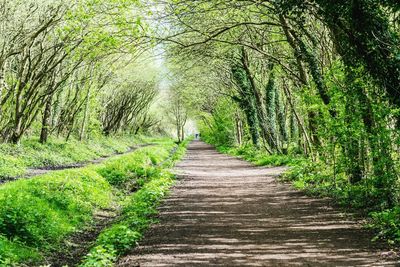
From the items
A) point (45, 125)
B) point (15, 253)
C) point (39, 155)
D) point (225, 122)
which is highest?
point (225, 122)

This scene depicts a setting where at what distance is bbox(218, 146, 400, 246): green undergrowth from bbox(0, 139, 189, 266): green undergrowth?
5.37m

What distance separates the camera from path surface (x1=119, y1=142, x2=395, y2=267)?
21.8 ft

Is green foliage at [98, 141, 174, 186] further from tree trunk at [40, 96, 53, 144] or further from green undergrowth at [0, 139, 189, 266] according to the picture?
tree trunk at [40, 96, 53, 144]

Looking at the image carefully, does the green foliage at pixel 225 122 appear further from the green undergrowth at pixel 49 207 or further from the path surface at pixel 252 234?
the path surface at pixel 252 234

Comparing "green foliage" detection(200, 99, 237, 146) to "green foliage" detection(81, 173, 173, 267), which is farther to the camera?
"green foliage" detection(200, 99, 237, 146)

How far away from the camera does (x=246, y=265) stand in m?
6.30

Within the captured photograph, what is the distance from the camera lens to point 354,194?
11039 mm

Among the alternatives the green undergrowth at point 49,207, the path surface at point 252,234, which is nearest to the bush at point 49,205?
the green undergrowth at point 49,207

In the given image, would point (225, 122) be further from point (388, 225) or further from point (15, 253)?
point (15, 253)

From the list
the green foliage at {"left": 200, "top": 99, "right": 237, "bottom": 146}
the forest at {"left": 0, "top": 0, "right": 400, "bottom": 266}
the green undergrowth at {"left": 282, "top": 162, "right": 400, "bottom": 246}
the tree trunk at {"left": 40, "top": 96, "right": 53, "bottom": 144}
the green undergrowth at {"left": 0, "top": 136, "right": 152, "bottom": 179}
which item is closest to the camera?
the green undergrowth at {"left": 282, "top": 162, "right": 400, "bottom": 246}

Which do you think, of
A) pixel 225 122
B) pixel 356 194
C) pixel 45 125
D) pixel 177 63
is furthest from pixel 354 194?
pixel 225 122

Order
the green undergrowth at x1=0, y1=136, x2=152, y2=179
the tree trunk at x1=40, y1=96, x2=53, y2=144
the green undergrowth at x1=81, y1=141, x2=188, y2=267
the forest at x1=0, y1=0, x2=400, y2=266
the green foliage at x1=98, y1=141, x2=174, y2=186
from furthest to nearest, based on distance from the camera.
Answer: the tree trunk at x1=40, y1=96, x2=53, y2=144, the green undergrowth at x1=0, y1=136, x2=152, y2=179, the green foliage at x1=98, y1=141, x2=174, y2=186, the forest at x1=0, y1=0, x2=400, y2=266, the green undergrowth at x1=81, y1=141, x2=188, y2=267

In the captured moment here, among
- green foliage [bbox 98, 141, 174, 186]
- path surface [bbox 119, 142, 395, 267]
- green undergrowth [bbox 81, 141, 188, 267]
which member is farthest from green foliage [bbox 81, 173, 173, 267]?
green foliage [bbox 98, 141, 174, 186]

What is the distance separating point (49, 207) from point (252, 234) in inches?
222
